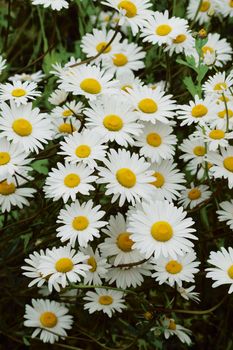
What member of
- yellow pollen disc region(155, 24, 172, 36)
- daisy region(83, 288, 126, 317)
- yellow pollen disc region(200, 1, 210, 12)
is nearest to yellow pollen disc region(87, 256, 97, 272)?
daisy region(83, 288, 126, 317)

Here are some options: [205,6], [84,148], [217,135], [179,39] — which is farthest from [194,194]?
[205,6]

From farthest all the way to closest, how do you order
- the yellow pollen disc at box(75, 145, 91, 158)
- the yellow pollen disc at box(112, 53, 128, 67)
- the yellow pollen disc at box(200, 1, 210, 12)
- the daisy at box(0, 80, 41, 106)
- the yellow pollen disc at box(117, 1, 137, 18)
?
the yellow pollen disc at box(200, 1, 210, 12)
the yellow pollen disc at box(112, 53, 128, 67)
the yellow pollen disc at box(117, 1, 137, 18)
the daisy at box(0, 80, 41, 106)
the yellow pollen disc at box(75, 145, 91, 158)

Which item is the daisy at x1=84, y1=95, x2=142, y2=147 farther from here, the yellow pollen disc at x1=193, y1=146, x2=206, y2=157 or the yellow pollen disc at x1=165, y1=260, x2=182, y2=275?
the yellow pollen disc at x1=165, y1=260, x2=182, y2=275

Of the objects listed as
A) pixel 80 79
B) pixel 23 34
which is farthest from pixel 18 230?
pixel 23 34

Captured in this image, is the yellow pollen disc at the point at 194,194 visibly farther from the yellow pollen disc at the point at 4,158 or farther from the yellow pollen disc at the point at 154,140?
the yellow pollen disc at the point at 4,158

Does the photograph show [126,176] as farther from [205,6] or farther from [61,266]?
[205,6]

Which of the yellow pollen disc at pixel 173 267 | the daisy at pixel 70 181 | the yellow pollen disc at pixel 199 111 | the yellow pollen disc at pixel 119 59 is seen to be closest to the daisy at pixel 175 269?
the yellow pollen disc at pixel 173 267

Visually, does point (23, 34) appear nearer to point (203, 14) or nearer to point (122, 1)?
point (203, 14)

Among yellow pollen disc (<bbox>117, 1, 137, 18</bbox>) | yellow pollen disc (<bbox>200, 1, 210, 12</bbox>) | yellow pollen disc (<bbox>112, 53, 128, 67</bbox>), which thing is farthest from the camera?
yellow pollen disc (<bbox>200, 1, 210, 12</bbox>)
